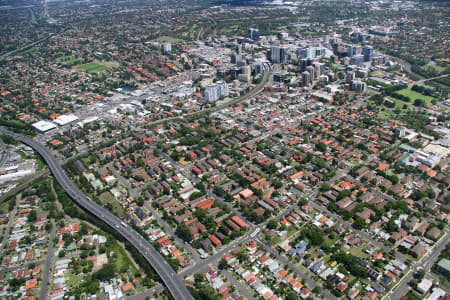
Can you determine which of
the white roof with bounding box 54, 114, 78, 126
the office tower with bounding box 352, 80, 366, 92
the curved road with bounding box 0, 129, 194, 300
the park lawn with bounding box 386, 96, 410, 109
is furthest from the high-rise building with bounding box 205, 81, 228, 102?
the park lawn with bounding box 386, 96, 410, 109

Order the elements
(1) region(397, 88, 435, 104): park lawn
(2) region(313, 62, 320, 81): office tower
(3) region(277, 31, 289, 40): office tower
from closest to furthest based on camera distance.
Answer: (1) region(397, 88, 435, 104): park lawn < (2) region(313, 62, 320, 81): office tower < (3) region(277, 31, 289, 40): office tower

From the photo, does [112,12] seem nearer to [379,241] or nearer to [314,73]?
[314,73]

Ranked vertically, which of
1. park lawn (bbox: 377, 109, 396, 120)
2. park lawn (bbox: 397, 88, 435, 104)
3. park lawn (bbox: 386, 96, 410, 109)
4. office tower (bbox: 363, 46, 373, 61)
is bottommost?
park lawn (bbox: 377, 109, 396, 120)

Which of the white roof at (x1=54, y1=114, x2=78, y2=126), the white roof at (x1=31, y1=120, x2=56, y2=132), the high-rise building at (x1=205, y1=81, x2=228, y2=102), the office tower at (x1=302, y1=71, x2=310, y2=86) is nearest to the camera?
the white roof at (x1=31, y1=120, x2=56, y2=132)

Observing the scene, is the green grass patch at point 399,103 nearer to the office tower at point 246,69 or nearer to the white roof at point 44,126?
the office tower at point 246,69

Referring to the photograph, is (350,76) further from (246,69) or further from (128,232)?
(128,232)

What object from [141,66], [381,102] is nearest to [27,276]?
[381,102]

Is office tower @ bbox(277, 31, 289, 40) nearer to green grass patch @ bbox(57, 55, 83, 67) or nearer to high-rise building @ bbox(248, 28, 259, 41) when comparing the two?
high-rise building @ bbox(248, 28, 259, 41)
